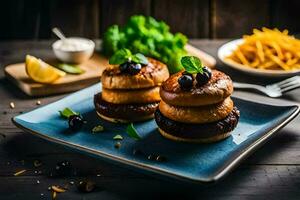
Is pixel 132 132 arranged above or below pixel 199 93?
below

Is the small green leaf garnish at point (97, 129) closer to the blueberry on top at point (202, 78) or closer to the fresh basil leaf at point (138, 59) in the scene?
the fresh basil leaf at point (138, 59)

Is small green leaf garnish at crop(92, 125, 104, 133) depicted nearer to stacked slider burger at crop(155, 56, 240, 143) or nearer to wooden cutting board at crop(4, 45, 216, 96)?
stacked slider burger at crop(155, 56, 240, 143)

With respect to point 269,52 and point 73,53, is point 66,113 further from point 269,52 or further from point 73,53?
point 269,52

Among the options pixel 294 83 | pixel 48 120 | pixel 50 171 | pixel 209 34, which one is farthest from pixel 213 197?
pixel 209 34

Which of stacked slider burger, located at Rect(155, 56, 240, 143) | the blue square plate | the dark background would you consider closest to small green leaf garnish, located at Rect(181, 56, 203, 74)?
stacked slider burger, located at Rect(155, 56, 240, 143)

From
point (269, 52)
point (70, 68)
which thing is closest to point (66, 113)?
point (70, 68)

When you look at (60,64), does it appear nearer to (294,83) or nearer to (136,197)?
(294,83)

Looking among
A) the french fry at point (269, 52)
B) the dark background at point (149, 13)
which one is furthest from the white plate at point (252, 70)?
the dark background at point (149, 13)
